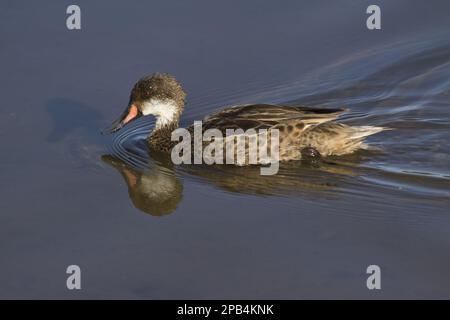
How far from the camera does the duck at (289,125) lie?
986 centimetres

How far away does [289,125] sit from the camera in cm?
992

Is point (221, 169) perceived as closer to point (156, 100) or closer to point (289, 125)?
point (289, 125)

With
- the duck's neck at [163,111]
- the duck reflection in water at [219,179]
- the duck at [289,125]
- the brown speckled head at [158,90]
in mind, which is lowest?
the duck reflection in water at [219,179]

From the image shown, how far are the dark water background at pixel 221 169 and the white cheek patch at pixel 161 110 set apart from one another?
340 millimetres

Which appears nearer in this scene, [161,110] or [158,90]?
[158,90]

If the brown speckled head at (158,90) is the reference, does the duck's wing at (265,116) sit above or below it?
below

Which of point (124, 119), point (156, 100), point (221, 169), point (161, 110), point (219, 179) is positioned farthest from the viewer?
point (161, 110)

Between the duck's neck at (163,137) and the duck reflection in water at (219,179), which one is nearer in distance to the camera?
the duck reflection in water at (219,179)

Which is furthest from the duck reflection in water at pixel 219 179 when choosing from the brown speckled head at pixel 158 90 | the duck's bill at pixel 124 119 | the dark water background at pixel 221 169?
the brown speckled head at pixel 158 90

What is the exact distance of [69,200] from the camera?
28.7ft

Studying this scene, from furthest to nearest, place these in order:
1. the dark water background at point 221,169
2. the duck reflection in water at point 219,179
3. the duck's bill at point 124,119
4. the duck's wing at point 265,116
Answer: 1. the duck's bill at point 124,119
2. the duck's wing at point 265,116
3. the duck reflection in water at point 219,179
4. the dark water background at point 221,169

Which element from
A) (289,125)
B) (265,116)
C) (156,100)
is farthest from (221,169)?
(156,100)

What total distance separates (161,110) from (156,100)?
0.64 feet

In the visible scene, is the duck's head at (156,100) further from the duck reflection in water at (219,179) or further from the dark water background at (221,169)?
the duck reflection in water at (219,179)
